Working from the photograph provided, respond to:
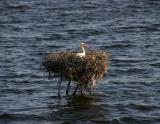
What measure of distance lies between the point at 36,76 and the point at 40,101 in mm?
5030

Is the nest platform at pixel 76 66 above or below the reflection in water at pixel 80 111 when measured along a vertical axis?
above

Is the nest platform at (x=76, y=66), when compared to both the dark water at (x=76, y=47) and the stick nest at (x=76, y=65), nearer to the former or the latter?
the stick nest at (x=76, y=65)

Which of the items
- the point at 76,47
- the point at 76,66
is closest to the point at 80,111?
the point at 76,66

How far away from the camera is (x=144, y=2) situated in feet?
206

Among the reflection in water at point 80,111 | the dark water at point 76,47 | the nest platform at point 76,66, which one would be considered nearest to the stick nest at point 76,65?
the nest platform at point 76,66

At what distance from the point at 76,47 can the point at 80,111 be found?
1398 cm

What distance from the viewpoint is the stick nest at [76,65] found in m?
31.2

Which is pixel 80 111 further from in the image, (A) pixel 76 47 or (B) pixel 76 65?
(A) pixel 76 47

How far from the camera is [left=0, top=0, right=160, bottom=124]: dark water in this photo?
3112 centimetres

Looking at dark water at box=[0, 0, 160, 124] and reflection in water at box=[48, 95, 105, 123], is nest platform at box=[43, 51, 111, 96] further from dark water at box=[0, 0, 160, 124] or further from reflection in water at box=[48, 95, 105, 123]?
dark water at box=[0, 0, 160, 124]

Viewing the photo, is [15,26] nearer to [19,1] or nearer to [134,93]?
[19,1]

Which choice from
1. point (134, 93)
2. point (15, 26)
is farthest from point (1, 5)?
point (134, 93)

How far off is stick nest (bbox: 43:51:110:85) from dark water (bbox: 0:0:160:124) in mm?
1519

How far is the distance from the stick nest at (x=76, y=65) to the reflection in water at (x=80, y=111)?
4.15ft
